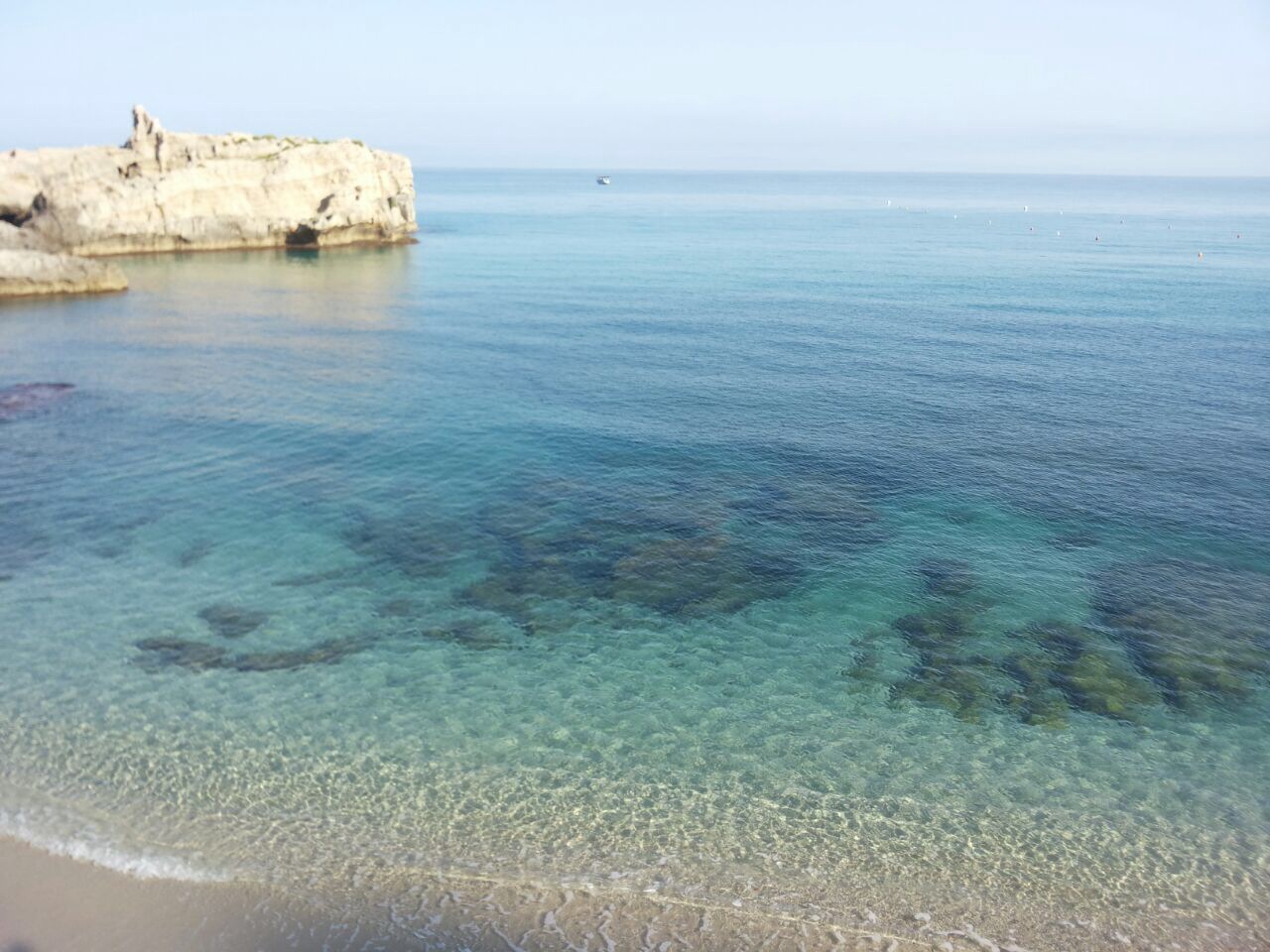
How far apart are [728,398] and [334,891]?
37.3 metres

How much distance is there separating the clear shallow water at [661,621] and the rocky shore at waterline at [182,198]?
3884 cm

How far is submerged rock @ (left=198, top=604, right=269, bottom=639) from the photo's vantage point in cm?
2864

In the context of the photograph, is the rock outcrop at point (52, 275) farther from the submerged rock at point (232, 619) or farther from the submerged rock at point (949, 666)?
the submerged rock at point (949, 666)

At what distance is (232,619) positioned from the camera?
2931cm

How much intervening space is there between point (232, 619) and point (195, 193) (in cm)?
9067

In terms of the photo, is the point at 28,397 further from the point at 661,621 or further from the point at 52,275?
the point at 661,621

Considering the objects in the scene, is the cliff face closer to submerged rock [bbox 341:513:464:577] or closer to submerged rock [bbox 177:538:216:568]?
submerged rock [bbox 177:538:216:568]

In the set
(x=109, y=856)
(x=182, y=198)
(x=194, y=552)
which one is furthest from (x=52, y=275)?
(x=109, y=856)

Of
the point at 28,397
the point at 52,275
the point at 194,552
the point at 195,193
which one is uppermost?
the point at 195,193

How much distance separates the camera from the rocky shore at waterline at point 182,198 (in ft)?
306

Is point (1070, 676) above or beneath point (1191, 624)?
beneath

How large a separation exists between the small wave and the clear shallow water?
10 centimetres

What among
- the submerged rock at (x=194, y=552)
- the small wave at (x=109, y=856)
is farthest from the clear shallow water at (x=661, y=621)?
the submerged rock at (x=194, y=552)

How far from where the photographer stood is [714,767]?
22.7m
